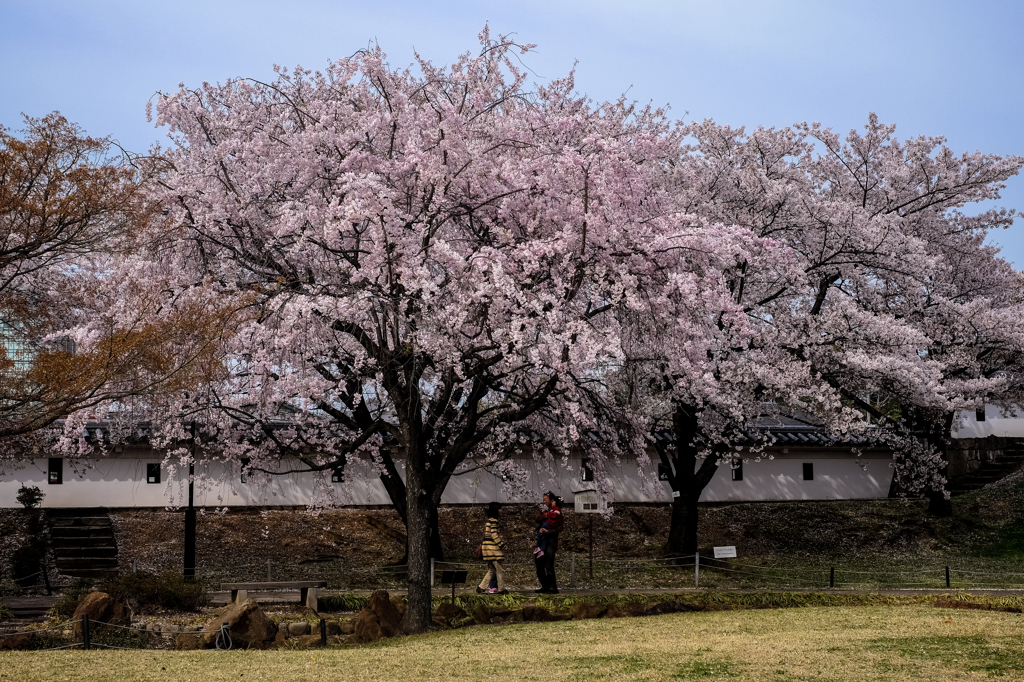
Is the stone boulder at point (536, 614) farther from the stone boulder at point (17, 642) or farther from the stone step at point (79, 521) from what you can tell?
the stone step at point (79, 521)

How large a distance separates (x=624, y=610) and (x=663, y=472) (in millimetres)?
12323

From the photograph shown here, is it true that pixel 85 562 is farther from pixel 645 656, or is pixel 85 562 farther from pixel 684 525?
pixel 645 656

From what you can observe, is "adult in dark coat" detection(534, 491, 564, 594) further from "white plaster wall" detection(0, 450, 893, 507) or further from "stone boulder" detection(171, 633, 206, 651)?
"white plaster wall" detection(0, 450, 893, 507)

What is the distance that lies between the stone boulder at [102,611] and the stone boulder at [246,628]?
1.48 metres

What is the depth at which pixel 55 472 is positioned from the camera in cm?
2748

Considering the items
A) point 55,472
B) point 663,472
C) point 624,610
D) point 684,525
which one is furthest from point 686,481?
point 55,472

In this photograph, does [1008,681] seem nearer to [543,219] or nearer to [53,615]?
[543,219]

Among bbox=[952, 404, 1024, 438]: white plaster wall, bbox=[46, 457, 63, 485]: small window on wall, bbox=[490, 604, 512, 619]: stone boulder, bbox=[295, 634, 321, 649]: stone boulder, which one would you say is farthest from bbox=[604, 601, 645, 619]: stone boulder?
bbox=[952, 404, 1024, 438]: white plaster wall

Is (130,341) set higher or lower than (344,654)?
higher

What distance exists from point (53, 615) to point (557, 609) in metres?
8.08

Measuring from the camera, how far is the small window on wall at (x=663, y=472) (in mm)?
23484

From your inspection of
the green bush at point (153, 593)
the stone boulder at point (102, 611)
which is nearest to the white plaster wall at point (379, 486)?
the green bush at point (153, 593)

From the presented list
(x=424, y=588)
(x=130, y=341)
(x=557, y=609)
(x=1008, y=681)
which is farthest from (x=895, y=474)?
(x=130, y=341)

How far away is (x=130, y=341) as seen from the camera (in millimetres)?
12883
